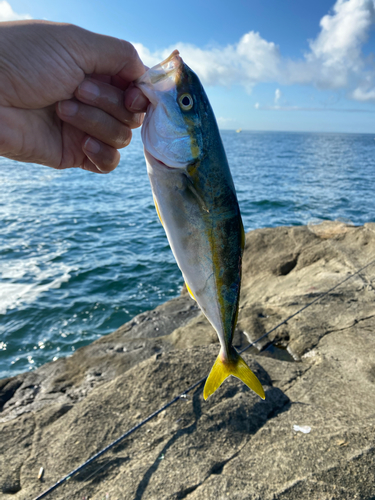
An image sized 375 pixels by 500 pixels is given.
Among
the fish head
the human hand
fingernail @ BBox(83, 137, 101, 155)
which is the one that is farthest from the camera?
fingernail @ BBox(83, 137, 101, 155)

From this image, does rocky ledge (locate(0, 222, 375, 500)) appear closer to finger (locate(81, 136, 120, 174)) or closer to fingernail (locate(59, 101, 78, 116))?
finger (locate(81, 136, 120, 174))

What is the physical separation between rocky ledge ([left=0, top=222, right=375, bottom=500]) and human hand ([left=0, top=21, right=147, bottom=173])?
7.83ft

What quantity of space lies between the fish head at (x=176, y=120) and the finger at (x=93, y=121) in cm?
69

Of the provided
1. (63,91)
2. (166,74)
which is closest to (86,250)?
(63,91)

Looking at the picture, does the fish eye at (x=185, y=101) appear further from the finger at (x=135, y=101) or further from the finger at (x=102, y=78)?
the finger at (x=102, y=78)

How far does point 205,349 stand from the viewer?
13.6ft

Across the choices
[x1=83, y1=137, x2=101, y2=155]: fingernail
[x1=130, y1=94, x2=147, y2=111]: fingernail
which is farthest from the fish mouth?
[x1=83, y1=137, x2=101, y2=155]: fingernail

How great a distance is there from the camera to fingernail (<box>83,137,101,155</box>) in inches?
101

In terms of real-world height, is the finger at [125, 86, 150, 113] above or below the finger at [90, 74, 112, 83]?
below

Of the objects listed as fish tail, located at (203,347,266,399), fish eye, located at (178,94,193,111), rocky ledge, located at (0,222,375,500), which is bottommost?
rocky ledge, located at (0,222,375,500)

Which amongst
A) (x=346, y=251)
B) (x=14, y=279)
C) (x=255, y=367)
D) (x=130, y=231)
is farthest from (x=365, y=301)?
(x=130, y=231)

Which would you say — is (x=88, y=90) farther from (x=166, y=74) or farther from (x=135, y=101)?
(x=166, y=74)

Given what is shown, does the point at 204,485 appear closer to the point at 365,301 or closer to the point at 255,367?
the point at 255,367

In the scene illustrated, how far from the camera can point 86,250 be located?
37.9ft
